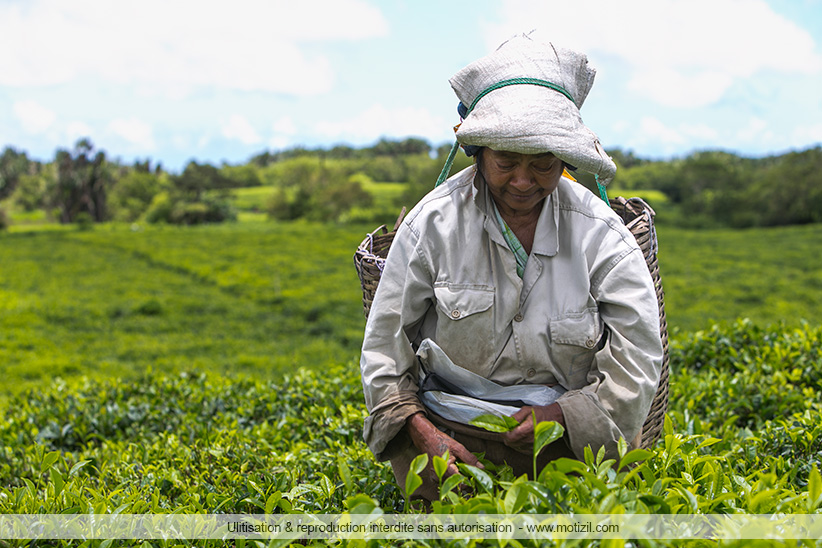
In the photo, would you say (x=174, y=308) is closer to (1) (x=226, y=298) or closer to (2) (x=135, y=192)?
(1) (x=226, y=298)

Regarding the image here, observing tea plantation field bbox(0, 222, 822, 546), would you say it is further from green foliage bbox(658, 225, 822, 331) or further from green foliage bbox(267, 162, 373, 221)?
green foliage bbox(267, 162, 373, 221)

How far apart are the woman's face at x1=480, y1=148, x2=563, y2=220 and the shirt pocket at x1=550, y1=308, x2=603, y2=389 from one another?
42 cm

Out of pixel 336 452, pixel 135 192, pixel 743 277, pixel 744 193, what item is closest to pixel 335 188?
pixel 135 192

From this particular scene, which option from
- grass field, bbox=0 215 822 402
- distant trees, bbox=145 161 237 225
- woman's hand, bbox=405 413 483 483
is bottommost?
grass field, bbox=0 215 822 402

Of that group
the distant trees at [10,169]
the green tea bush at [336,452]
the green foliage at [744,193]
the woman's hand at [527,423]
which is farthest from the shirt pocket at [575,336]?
the distant trees at [10,169]

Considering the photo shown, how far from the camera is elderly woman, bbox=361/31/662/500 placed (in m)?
2.18

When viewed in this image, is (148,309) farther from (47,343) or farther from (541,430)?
(541,430)

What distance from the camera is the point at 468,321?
7.59ft

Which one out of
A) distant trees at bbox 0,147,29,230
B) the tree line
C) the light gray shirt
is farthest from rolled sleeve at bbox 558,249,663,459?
distant trees at bbox 0,147,29,230

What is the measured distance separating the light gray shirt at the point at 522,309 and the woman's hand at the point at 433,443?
53mm

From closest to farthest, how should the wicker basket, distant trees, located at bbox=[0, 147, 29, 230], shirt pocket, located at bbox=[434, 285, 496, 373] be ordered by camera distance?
shirt pocket, located at bbox=[434, 285, 496, 373] → the wicker basket → distant trees, located at bbox=[0, 147, 29, 230]

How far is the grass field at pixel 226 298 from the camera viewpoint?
10227mm

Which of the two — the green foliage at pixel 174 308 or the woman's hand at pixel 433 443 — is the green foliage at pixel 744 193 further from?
the woman's hand at pixel 433 443

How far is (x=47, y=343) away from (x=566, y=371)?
1070 centimetres
